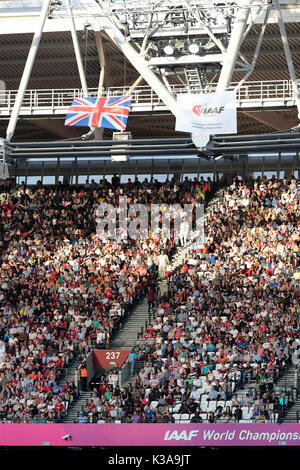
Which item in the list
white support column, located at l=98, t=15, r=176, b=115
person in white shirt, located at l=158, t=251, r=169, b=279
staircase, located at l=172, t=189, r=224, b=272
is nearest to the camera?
white support column, located at l=98, t=15, r=176, b=115

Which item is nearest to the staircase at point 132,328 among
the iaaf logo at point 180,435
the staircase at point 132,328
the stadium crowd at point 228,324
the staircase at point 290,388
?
the staircase at point 132,328

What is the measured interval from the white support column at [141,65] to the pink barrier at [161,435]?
11912mm

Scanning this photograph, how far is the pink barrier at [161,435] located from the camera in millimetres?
29031

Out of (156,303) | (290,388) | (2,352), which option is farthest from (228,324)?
(2,352)

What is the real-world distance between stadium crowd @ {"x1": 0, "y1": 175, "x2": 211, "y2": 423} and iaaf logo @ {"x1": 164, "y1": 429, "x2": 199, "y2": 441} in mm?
3864

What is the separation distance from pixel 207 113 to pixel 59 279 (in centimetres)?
880

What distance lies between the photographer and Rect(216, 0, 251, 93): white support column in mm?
34625

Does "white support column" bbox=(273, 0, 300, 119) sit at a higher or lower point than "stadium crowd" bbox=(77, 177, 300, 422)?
higher

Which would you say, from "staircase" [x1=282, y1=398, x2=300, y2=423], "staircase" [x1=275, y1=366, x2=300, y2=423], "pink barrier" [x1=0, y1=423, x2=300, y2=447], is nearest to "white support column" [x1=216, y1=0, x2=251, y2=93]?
"staircase" [x1=275, y1=366, x2=300, y2=423]

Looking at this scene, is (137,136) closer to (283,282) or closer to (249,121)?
(249,121)

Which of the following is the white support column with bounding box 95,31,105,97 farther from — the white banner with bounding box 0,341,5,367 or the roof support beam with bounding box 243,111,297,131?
the white banner with bounding box 0,341,5,367
